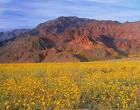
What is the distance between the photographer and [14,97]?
13867mm

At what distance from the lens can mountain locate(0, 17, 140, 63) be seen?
94.9m

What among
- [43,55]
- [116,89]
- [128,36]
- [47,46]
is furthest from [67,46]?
[116,89]

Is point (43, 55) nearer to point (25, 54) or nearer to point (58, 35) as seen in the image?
point (25, 54)

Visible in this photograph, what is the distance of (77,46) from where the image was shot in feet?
344

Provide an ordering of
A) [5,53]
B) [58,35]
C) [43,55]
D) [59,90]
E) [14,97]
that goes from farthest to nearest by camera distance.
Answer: [58,35]
[5,53]
[43,55]
[59,90]
[14,97]

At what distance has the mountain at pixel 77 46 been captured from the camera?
94875 millimetres

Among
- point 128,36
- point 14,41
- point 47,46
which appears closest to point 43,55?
point 47,46

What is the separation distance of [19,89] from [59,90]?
4.34 feet

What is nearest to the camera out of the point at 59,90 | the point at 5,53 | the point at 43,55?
the point at 59,90

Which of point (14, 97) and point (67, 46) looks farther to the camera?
point (67, 46)

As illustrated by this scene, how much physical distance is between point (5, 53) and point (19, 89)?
294ft

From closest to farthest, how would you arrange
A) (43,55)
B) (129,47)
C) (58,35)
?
(43,55), (129,47), (58,35)

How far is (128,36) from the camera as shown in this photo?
400 ft

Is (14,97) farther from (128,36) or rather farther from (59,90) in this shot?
(128,36)
